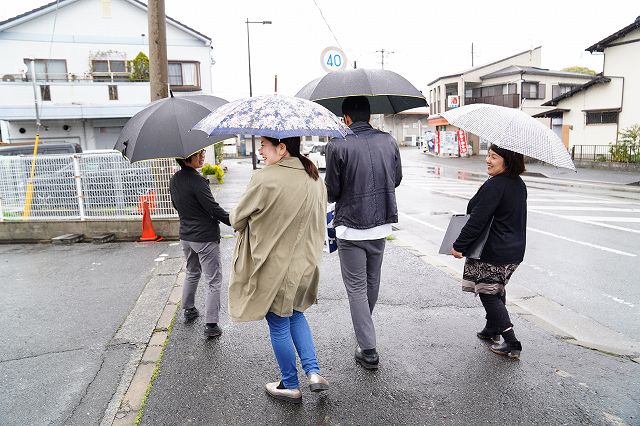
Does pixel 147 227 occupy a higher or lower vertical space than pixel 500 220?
lower

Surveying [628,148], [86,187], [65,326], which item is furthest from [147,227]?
[628,148]

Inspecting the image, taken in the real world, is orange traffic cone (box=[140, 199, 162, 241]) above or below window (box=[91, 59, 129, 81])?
below

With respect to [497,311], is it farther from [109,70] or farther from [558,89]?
[558,89]

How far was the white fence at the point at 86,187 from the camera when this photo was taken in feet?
25.1

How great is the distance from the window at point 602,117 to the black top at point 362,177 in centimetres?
2697

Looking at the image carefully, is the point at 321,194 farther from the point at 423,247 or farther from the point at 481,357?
the point at 423,247

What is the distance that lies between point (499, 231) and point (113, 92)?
868 inches

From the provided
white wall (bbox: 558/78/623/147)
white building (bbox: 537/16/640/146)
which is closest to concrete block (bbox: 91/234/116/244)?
white building (bbox: 537/16/640/146)

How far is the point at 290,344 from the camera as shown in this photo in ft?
9.24

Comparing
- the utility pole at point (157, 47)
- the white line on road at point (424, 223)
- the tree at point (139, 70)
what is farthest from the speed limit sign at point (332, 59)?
the tree at point (139, 70)

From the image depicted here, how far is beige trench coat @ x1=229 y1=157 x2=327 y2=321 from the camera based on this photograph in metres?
2.60

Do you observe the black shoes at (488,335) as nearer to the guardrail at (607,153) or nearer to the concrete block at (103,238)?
the concrete block at (103,238)

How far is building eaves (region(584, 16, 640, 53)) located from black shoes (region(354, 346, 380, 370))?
2726 centimetres

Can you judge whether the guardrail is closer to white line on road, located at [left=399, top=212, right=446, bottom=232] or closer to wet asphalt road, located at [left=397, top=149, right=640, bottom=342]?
wet asphalt road, located at [left=397, top=149, right=640, bottom=342]
